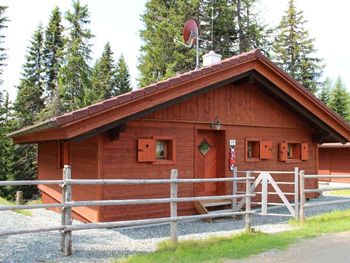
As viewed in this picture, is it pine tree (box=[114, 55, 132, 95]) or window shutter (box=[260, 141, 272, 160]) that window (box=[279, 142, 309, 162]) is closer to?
window shutter (box=[260, 141, 272, 160])

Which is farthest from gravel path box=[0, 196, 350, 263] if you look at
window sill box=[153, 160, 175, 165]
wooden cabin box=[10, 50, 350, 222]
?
window sill box=[153, 160, 175, 165]

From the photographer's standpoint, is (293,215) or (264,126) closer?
(293,215)

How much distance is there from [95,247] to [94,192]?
259 centimetres

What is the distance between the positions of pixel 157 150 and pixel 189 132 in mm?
1076

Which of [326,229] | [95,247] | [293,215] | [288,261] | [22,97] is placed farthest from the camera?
[22,97]

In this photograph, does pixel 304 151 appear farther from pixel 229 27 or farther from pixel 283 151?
pixel 229 27

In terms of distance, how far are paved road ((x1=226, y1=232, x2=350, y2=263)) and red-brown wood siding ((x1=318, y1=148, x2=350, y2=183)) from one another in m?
20.8

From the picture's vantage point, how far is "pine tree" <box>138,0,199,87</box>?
106ft

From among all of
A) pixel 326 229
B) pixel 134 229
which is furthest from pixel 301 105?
pixel 134 229

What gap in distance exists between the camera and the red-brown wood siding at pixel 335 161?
27.3 metres

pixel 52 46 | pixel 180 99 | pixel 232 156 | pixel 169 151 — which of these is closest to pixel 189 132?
pixel 169 151

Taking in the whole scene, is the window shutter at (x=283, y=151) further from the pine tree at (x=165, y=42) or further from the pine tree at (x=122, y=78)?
the pine tree at (x=122, y=78)

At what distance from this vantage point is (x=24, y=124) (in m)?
32.3

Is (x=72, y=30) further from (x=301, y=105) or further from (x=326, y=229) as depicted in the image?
(x=326, y=229)
